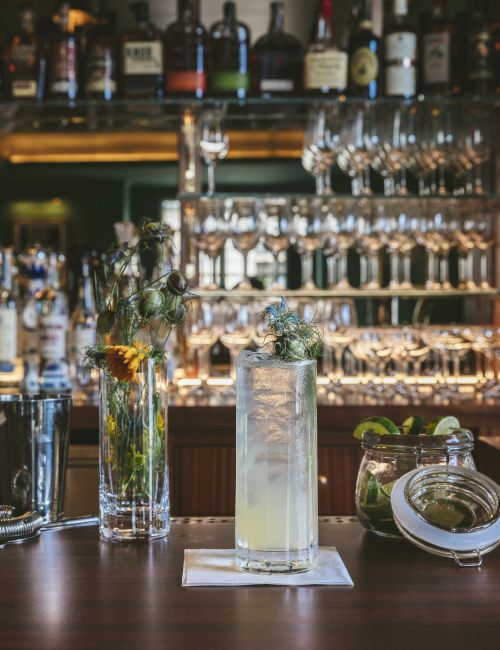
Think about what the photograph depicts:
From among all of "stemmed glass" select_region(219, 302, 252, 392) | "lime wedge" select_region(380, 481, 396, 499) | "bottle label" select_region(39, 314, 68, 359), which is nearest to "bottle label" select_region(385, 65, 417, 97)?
"stemmed glass" select_region(219, 302, 252, 392)

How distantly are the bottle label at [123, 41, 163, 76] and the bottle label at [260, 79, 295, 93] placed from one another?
29 cm

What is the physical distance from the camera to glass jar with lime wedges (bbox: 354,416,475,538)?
3.60 ft

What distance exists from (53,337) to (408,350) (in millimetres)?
949

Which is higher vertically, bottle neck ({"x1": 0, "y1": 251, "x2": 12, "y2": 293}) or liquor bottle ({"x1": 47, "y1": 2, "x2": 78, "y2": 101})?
liquor bottle ({"x1": 47, "y1": 2, "x2": 78, "y2": 101})

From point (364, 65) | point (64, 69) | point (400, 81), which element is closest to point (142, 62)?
point (64, 69)

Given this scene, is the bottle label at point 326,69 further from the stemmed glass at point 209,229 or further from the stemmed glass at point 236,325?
the stemmed glass at point 236,325

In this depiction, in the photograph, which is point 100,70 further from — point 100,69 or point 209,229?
point 209,229

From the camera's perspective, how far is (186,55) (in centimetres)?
276

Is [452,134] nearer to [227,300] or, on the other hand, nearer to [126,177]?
[227,300]

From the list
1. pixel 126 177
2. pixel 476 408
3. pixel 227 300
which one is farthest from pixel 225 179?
pixel 476 408

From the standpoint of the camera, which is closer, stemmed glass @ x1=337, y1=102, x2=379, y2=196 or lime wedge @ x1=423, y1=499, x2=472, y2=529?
lime wedge @ x1=423, y1=499, x2=472, y2=529

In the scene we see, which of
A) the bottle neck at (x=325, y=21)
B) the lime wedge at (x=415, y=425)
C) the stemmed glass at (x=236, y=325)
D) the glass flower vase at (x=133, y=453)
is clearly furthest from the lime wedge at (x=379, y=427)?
the bottle neck at (x=325, y=21)

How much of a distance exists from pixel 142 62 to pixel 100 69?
12 centimetres

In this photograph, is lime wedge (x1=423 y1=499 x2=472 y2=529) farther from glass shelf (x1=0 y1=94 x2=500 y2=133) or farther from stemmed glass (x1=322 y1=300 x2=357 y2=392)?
glass shelf (x1=0 y1=94 x2=500 y2=133)
